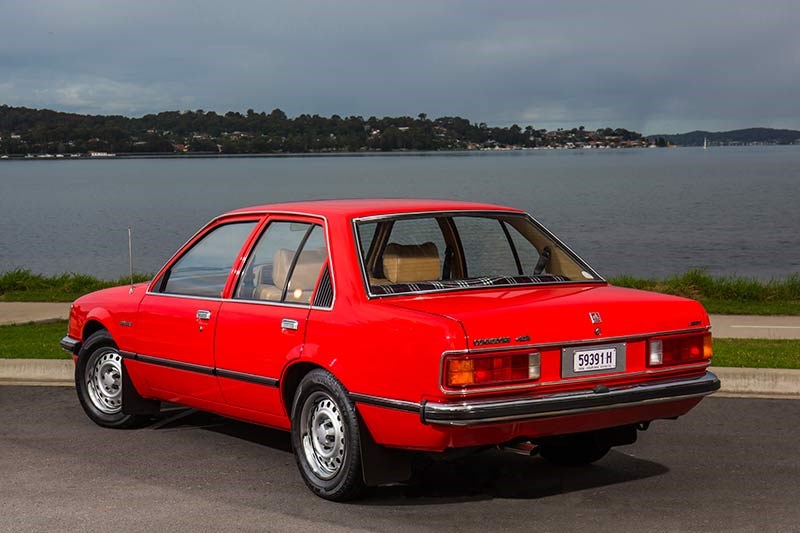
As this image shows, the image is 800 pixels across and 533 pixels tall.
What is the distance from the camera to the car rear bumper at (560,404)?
6152 millimetres

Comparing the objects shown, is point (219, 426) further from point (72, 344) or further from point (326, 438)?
point (326, 438)

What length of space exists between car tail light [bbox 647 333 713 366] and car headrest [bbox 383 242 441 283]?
4.63ft

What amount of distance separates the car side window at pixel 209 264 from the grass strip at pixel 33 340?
410 centimetres

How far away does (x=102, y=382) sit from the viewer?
9164 millimetres

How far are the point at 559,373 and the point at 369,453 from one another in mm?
1111

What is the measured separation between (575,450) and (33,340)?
317 inches

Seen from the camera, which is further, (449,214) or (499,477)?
(449,214)

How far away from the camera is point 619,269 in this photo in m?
39.7

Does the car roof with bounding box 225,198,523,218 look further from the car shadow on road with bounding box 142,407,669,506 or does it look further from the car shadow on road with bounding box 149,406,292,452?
the car shadow on road with bounding box 149,406,292,452

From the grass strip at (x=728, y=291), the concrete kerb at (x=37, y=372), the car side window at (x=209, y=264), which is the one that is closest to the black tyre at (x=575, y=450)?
the car side window at (x=209, y=264)

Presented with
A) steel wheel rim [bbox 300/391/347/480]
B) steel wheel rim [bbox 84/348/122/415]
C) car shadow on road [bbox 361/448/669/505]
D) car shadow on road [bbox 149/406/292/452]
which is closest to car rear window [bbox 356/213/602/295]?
steel wheel rim [bbox 300/391/347/480]

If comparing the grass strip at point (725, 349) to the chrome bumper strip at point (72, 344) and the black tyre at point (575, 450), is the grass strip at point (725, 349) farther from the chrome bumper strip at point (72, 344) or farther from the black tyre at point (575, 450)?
the black tyre at point (575, 450)

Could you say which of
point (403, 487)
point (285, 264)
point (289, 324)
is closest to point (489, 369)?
point (403, 487)

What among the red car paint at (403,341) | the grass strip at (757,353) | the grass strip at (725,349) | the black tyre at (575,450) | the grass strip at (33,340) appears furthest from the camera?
the grass strip at (33,340)
